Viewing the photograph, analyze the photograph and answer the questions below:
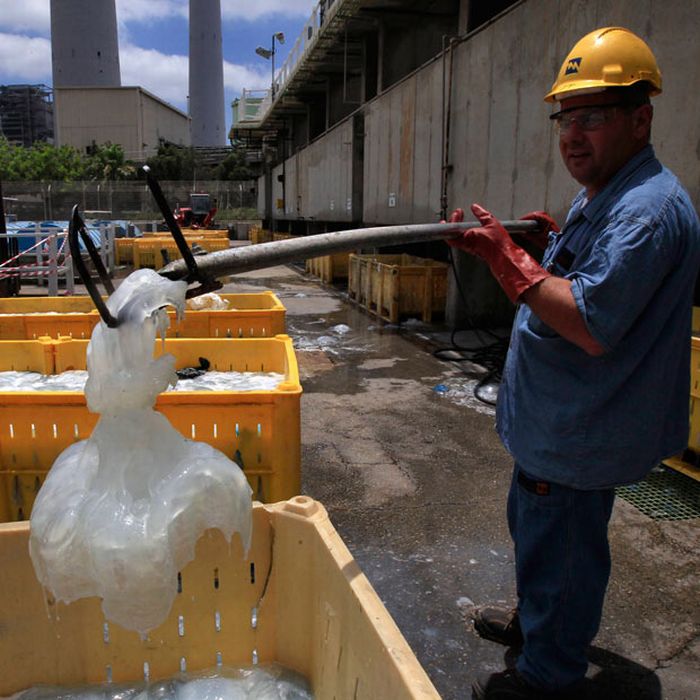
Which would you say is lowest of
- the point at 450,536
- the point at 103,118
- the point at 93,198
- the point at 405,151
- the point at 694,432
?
the point at 450,536

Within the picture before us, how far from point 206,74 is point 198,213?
57.6 meters

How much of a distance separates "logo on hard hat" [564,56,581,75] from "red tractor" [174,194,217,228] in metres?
30.2

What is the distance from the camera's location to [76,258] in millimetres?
1570

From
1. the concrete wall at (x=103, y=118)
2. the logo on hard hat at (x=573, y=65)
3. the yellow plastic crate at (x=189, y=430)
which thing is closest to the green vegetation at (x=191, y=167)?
the concrete wall at (x=103, y=118)

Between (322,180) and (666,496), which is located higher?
(322,180)

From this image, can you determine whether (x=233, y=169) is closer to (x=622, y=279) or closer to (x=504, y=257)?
(x=504, y=257)

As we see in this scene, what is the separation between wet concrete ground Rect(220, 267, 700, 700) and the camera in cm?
261

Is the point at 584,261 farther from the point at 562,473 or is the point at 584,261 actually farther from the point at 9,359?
the point at 9,359

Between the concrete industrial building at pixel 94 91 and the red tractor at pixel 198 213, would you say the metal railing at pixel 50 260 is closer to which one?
the red tractor at pixel 198 213

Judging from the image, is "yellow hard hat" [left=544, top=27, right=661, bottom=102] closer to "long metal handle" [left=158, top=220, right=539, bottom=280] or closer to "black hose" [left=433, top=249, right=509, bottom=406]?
"long metal handle" [left=158, top=220, right=539, bottom=280]

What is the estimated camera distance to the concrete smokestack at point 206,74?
79625 millimetres

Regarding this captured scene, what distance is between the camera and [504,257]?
193 cm

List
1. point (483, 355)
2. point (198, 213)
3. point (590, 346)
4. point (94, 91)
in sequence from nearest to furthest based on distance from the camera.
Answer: point (590, 346) < point (483, 355) < point (198, 213) < point (94, 91)

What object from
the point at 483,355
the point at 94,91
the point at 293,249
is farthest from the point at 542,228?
the point at 94,91
